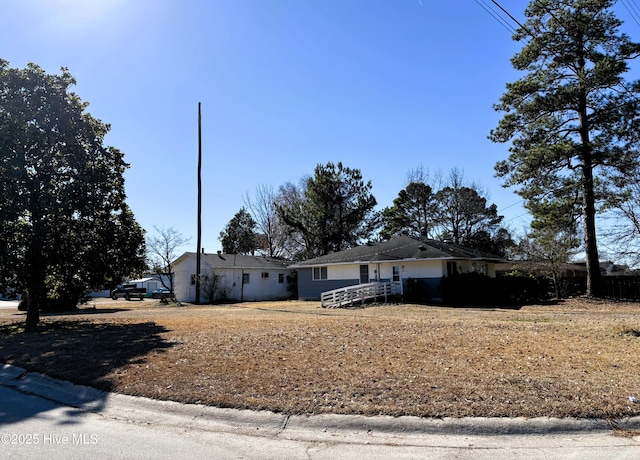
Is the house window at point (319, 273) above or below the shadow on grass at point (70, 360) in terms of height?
above

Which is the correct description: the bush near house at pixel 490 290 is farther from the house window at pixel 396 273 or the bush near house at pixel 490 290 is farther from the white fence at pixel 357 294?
the white fence at pixel 357 294

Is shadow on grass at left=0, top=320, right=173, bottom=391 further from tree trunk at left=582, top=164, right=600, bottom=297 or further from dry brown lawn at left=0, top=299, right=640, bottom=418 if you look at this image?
tree trunk at left=582, top=164, right=600, bottom=297

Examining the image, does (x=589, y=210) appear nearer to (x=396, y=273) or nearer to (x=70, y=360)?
(x=396, y=273)

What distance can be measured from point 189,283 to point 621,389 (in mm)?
33020

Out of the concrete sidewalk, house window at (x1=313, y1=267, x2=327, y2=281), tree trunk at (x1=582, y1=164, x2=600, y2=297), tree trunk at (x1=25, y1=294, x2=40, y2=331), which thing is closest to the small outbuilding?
house window at (x1=313, y1=267, x2=327, y2=281)

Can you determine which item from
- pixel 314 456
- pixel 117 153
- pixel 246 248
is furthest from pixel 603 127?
pixel 246 248

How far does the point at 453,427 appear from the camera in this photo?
4781 mm

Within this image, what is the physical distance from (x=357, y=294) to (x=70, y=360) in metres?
18.1

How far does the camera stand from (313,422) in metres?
5.03

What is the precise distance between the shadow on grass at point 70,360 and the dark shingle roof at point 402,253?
56.3ft

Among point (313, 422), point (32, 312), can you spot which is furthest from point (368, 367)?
point (32, 312)

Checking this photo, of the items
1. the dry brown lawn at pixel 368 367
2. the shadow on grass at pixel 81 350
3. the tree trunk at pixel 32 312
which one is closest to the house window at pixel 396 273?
the dry brown lawn at pixel 368 367

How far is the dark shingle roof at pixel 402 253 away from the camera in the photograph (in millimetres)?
26250

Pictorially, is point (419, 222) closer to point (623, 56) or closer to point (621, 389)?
point (623, 56)
